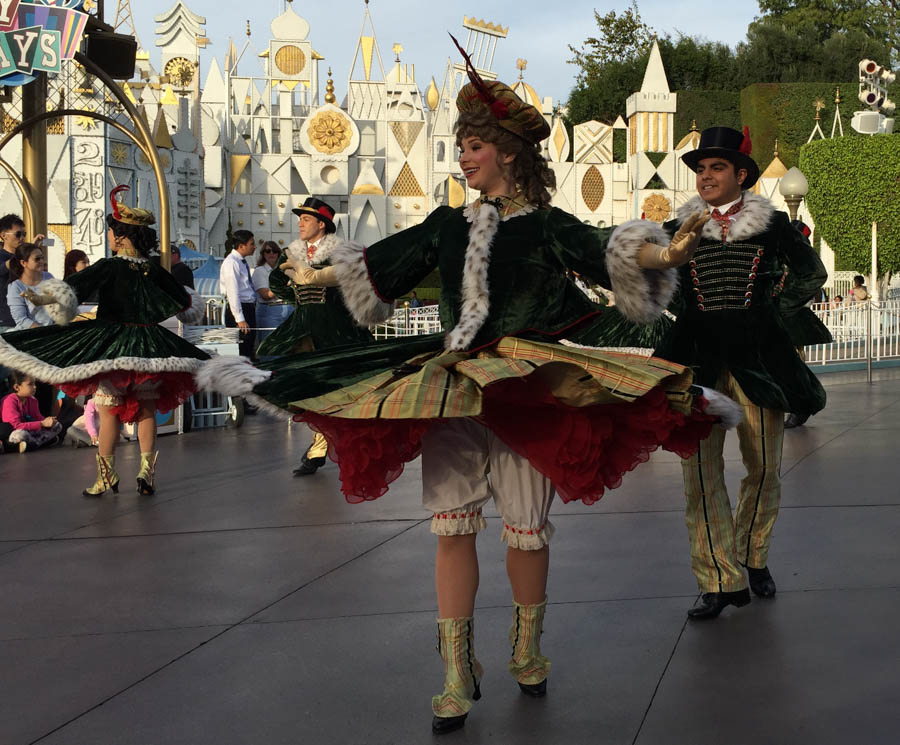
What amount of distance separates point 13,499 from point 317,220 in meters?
2.84

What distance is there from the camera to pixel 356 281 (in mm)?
3877

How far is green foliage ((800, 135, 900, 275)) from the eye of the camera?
32.5m

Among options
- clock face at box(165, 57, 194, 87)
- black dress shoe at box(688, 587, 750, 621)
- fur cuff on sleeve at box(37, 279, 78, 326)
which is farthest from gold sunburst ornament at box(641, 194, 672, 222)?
black dress shoe at box(688, 587, 750, 621)

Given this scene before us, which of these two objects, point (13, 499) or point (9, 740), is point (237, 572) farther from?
point (13, 499)

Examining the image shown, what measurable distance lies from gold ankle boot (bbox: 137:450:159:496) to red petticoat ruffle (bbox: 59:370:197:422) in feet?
1.04

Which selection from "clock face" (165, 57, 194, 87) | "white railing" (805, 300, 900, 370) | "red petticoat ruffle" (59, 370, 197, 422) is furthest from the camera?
"clock face" (165, 57, 194, 87)

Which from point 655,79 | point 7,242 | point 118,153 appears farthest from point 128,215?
point 655,79

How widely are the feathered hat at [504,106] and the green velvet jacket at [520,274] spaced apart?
0.26 metres

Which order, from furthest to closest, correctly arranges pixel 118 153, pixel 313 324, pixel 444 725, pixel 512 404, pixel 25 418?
pixel 118 153 < pixel 25 418 < pixel 313 324 < pixel 512 404 < pixel 444 725

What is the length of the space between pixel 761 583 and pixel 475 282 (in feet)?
6.78

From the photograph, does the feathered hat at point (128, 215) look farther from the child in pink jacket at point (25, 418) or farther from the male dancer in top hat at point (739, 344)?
the male dancer in top hat at point (739, 344)

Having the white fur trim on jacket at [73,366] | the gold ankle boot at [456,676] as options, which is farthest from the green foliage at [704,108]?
the gold ankle boot at [456,676]

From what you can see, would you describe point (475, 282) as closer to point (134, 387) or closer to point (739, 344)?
point (739, 344)

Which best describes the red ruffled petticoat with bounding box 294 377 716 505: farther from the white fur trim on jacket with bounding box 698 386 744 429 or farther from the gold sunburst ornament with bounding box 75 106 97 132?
the gold sunburst ornament with bounding box 75 106 97 132
